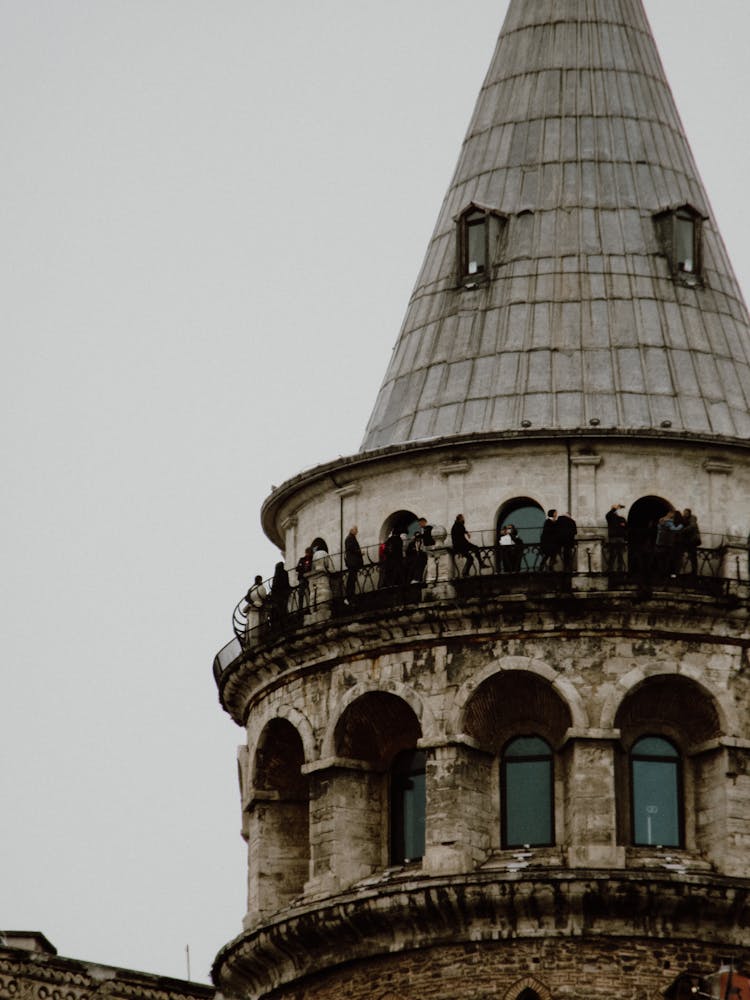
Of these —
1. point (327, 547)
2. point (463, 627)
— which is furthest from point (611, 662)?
point (327, 547)

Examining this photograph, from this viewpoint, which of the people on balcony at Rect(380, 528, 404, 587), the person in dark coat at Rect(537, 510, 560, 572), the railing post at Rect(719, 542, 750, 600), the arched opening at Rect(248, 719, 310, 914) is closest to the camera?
the person in dark coat at Rect(537, 510, 560, 572)

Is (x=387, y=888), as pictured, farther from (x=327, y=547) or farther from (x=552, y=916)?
(x=327, y=547)

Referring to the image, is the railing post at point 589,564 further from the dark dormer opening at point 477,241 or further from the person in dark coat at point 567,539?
the dark dormer opening at point 477,241

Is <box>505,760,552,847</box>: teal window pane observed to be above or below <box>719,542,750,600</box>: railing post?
below

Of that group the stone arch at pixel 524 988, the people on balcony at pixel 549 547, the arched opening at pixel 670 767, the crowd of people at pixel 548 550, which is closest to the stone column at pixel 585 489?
the crowd of people at pixel 548 550

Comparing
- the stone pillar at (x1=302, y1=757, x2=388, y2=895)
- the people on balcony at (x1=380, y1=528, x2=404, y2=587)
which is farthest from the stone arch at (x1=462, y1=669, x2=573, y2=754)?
the people on balcony at (x1=380, y1=528, x2=404, y2=587)

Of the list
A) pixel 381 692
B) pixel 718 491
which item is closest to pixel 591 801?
pixel 381 692

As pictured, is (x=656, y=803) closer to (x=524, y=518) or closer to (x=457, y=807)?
(x=457, y=807)

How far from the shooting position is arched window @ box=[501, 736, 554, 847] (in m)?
61.3

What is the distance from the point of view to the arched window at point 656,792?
61188mm

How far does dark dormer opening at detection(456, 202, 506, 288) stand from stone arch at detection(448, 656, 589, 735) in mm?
9123

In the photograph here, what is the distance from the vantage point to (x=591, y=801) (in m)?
60.4

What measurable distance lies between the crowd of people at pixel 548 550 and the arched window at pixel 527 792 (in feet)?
10.7

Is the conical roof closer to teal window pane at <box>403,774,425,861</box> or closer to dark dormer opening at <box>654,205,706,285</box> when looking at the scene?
dark dormer opening at <box>654,205,706,285</box>
